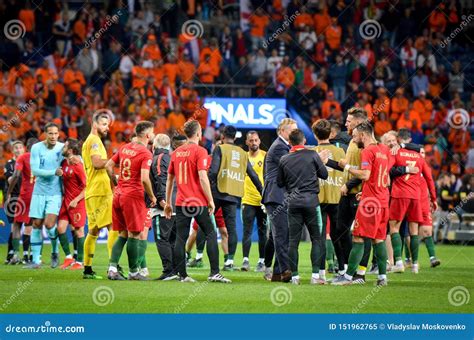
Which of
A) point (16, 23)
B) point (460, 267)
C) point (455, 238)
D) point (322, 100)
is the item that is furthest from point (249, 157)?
point (16, 23)

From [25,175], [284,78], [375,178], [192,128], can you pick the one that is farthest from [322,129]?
[284,78]

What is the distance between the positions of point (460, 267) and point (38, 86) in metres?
13.9

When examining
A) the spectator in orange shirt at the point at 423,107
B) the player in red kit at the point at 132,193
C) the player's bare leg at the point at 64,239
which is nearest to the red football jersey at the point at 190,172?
the player in red kit at the point at 132,193

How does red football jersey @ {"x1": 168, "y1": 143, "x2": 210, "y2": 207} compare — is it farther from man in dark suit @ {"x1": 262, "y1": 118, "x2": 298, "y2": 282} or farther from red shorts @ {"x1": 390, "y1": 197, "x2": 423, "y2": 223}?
red shorts @ {"x1": 390, "y1": 197, "x2": 423, "y2": 223}

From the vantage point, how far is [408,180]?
17.2 metres

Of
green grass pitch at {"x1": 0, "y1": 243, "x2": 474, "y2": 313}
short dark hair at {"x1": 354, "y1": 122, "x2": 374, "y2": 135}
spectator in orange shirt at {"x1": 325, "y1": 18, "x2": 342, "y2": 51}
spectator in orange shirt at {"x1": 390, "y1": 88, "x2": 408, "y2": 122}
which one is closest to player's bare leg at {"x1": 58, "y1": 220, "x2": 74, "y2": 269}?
green grass pitch at {"x1": 0, "y1": 243, "x2": 474, "y2": 313}

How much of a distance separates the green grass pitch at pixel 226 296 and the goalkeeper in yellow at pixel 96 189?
0.51 meters

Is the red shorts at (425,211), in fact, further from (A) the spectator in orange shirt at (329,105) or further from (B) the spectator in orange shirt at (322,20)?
(B) the spectator in orange shirt at (322,20)

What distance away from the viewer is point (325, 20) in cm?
3172

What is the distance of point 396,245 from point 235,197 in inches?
107

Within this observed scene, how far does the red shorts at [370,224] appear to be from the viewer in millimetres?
13586

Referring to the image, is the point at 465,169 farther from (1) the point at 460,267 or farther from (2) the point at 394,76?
(1) the point at 460,267

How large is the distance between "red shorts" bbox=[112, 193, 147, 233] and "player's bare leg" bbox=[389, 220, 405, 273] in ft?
14.5

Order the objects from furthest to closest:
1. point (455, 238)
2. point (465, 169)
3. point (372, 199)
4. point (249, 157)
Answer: point (465, 169)
point (455, 238)
point (249, 157)
point (372, 199)
